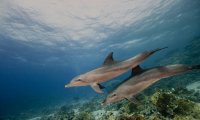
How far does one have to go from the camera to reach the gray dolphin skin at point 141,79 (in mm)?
4043

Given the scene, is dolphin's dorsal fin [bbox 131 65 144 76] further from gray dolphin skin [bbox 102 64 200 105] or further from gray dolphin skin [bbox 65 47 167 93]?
gray dolphin skin [bbox 65 47 167 93]

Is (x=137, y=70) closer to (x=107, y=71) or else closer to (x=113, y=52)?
(x=107, y=71)

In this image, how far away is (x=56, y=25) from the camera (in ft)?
110

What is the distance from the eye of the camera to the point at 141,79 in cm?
426

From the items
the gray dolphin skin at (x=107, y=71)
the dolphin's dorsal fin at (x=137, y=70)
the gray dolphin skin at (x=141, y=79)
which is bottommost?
the gray dolphin skin at (x=141, y=79)

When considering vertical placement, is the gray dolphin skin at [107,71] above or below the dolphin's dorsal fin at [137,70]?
above

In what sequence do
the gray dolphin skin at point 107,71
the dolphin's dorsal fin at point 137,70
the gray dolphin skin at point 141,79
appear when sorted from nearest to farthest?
the gray dolphin skin at point 141,79, the gray dolphin skin at point 107,71, the dolphin's dorsal fin at point 137,70

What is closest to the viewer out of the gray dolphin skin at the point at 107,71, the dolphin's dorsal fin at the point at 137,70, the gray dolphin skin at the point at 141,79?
the gray dolphin skin at the point at 141,79

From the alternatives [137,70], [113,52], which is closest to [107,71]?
[137,70]

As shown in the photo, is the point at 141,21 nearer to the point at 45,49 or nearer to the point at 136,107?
the point at 45,49

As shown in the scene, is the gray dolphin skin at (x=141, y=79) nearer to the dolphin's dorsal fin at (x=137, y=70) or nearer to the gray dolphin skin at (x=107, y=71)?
the dolphin's dorsal fin at (x=137, y=70)

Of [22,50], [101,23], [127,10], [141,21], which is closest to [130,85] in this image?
[127,10]

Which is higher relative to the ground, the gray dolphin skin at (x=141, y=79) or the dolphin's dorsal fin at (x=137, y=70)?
the dolphin's dorsal fin at (x=137, y=70)

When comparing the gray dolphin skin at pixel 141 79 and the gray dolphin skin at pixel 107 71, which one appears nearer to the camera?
the gray dolphin skin at pixel 141 79
